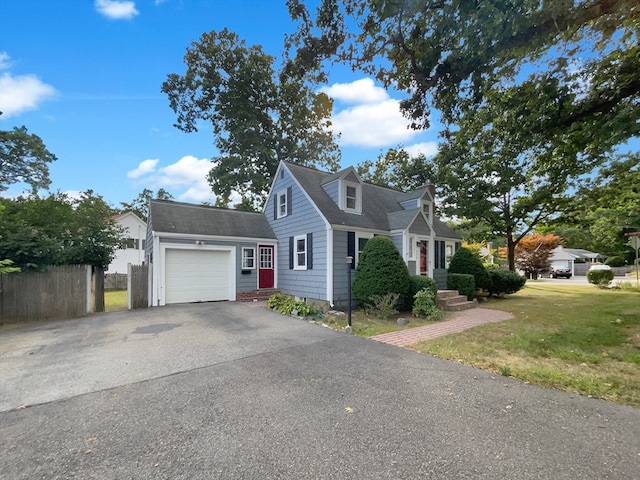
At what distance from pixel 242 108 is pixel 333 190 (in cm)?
1352

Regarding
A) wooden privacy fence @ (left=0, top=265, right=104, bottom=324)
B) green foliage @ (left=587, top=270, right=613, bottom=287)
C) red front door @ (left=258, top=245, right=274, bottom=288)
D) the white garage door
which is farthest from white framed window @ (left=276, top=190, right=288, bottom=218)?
green foliage @ (left=587, top=270, right=613, bottom=287)

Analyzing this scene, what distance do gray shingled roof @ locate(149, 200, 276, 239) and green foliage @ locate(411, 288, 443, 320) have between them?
7591 mm

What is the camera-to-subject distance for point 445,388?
4215mm

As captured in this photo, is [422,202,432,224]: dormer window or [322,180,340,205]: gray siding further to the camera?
[422,202,432,224]: dormer window

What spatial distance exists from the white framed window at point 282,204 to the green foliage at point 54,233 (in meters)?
6.72

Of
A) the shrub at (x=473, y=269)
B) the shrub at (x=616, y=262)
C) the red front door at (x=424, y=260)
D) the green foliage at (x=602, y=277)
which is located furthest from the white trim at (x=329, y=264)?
the shrub at (x=616, y=262)

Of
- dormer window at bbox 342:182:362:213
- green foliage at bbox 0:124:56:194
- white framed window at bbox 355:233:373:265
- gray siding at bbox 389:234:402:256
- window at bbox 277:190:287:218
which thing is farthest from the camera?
green foliage at bbox 0:124:56:194

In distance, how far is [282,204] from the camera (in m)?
14.6

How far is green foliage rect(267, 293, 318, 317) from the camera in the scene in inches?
380

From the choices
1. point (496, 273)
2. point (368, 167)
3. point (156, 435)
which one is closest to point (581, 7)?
point (156, 435)

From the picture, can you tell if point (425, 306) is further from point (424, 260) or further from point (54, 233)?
point (54, 233)

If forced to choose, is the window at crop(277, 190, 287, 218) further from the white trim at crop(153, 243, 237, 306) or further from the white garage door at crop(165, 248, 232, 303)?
the white garage door at crop(165, 248, 232, 303)

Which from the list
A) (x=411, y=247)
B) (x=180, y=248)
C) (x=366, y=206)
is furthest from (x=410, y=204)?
(x=180, y=248)

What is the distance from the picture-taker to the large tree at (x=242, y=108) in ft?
71.0
